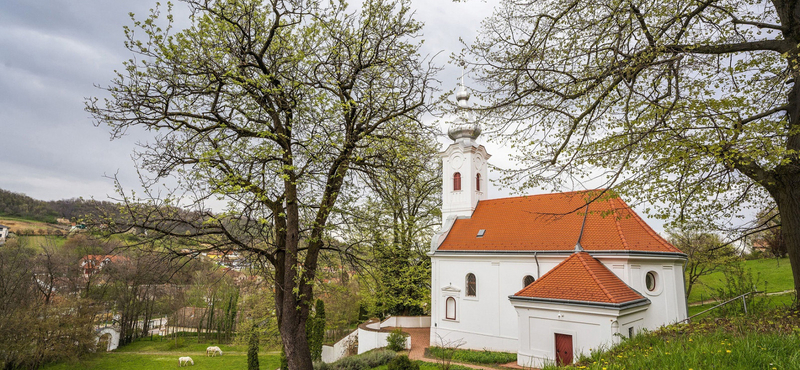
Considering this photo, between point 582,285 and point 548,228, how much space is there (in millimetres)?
4094

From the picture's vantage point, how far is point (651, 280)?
14555 millimetres

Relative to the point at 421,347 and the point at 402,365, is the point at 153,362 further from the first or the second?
the point at 402,365

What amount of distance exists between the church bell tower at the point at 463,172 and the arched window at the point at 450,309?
442 cm

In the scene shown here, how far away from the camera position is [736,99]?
625 centimetres

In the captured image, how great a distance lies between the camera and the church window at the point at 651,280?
47.4ft

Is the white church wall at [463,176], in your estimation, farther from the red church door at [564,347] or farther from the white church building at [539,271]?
the red church door at [564,347]

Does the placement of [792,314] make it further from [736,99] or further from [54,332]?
[54,332]

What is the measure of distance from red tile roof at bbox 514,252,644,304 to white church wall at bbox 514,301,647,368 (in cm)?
34

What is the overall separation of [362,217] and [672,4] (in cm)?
701

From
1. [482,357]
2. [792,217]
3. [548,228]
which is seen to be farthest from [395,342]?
[792,217]

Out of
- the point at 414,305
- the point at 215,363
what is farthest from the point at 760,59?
the point at 215,363

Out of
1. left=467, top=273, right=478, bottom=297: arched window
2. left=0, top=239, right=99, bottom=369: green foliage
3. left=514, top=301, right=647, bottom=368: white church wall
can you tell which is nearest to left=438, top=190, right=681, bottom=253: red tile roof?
left=467, top=273, right=478, bottom=297: arched window

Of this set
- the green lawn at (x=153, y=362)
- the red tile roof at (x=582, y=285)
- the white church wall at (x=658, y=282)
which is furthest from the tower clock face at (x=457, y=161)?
the green lawn at (x=153, y=362)

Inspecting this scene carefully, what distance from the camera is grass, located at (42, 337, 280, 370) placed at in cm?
2581
